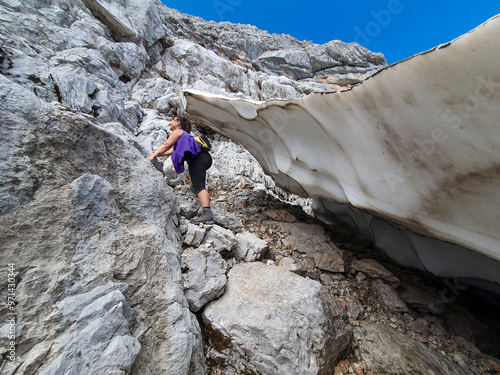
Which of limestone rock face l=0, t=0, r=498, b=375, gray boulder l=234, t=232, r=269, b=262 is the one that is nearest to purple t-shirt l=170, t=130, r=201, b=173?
limestone rock face l=0, t=0, r=498, b=375

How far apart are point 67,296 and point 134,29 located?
11475mm

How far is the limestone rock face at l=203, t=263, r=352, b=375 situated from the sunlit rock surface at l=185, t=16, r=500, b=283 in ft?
3.65

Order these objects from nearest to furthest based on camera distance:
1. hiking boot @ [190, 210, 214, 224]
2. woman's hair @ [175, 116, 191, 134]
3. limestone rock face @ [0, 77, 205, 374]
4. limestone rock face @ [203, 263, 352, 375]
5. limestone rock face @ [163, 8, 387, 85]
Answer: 1. limestone rock face @ [0, 77, 205, 374]
2. limestone rock face @ [203, 263, 352, 375]
3. hiking boot @ [190, 210, 214, 224]
4. woman's hair @ [175, 116, 191, 134]
5. limestone rock face @ [163, 8, 387, 85]

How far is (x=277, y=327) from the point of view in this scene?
1503 mm

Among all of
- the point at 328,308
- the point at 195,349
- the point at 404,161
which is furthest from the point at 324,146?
the point at 195,349

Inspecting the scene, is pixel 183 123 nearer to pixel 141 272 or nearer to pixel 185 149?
pixel 185 149

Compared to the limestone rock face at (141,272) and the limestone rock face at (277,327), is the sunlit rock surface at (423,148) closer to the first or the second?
the limestone rock face at (141,272)

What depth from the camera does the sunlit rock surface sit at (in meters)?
1.19

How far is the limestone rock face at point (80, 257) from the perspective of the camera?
100 cm
